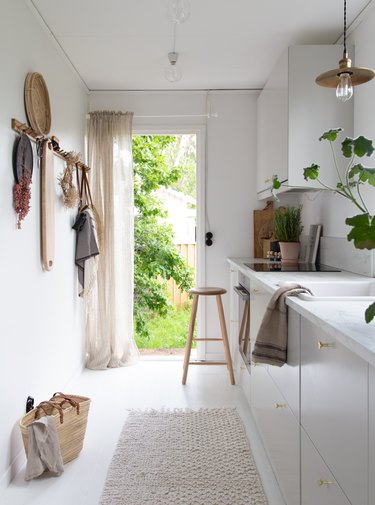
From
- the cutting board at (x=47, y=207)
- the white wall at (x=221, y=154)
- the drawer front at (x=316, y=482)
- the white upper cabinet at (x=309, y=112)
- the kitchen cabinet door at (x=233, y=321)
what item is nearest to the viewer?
the drawer front at (x=316, y=482)

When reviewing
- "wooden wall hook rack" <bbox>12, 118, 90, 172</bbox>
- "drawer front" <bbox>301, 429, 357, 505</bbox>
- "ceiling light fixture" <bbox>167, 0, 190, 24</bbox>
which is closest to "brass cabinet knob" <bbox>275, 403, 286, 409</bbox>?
"drawer front" <bbox>301, 429, 357, 505</bbox>

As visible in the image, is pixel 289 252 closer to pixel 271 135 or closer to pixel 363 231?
pixel 271 135

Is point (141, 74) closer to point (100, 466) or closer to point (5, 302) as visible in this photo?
point (5, 302)

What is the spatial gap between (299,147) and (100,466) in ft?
6.70

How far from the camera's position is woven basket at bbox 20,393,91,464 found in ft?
7.98

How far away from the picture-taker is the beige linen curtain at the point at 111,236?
4.14 metres

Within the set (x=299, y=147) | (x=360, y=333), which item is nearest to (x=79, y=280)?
(x=299, y=147)

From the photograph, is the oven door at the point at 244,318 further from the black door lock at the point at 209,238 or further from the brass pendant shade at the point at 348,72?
the brass pendant shade at the point at 348,72

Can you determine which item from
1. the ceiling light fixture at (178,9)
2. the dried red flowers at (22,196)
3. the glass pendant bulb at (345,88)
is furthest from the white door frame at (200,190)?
the glass pendant bulb at (345,88)

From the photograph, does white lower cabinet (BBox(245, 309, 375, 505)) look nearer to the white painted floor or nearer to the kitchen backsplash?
the white painted floor

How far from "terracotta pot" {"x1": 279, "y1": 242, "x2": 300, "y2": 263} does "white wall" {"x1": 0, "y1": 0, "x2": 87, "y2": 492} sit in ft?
4.98

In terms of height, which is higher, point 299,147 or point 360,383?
point 299,147

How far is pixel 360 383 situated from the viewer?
1.17 metres

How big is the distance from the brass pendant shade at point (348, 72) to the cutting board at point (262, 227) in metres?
2.31
